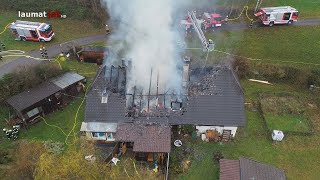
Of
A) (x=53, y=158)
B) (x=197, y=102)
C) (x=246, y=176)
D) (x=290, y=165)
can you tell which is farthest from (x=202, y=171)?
(x=53, y=158)

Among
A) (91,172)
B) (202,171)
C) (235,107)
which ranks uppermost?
(235,107)

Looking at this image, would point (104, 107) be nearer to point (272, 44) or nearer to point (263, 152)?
point (263, 152)

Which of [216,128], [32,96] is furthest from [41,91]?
[216,128]

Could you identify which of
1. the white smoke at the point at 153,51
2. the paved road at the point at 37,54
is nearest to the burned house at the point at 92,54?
the paved road at the point at 37,54

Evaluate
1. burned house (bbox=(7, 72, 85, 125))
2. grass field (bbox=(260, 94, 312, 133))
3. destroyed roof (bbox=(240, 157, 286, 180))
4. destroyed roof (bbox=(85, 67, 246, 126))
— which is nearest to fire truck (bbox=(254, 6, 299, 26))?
grass field (bbox=(260, 94, 312, 133))

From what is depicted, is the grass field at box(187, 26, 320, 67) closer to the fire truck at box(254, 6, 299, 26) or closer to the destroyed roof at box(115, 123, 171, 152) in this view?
the fire truck at box(254, 6, 299, 26)

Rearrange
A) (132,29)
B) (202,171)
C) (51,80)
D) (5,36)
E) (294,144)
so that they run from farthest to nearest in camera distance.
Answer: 1. (5,36)
2. (132,29)
3. (51,80)
4. (294,144)
5. (202,171)

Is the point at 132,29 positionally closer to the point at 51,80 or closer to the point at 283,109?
the point at 51,80
